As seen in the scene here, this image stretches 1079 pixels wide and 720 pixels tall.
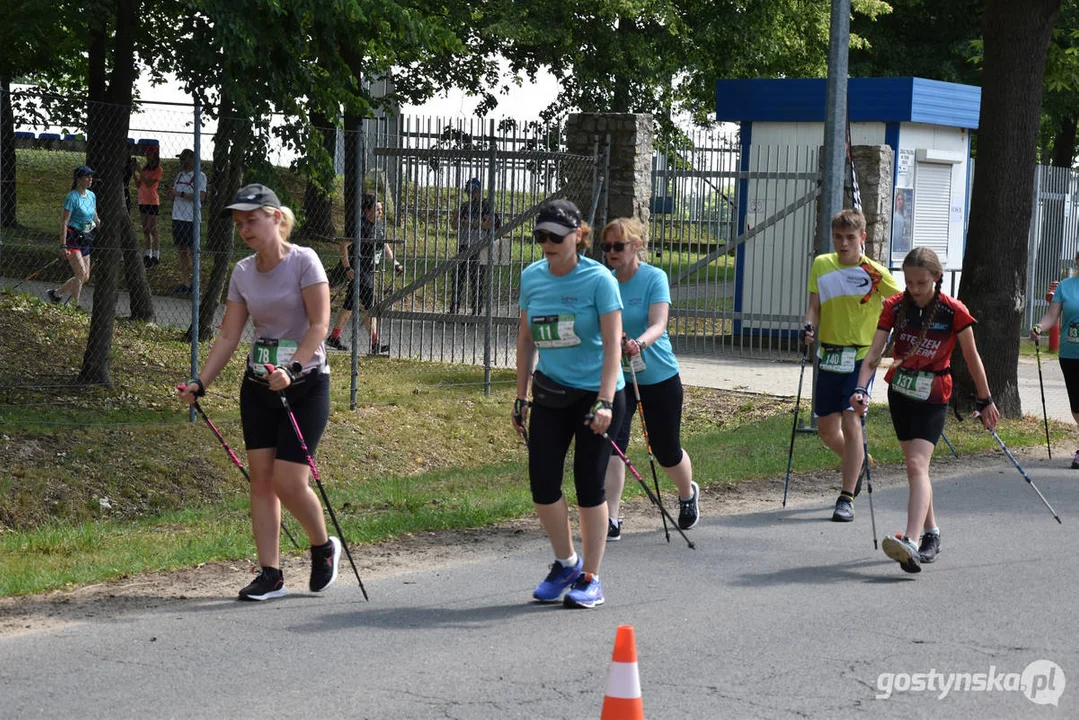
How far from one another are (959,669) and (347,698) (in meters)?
2.48

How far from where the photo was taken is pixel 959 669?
5875 millimetres

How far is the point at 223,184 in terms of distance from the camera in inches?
588

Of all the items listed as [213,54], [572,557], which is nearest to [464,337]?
[213,54]

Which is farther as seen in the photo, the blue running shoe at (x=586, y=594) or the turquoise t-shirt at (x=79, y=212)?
the turquoise t-shirt at (x=79, y=212)

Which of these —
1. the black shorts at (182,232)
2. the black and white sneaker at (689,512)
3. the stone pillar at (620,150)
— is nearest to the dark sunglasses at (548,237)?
the black and white sneaker at (689,512)

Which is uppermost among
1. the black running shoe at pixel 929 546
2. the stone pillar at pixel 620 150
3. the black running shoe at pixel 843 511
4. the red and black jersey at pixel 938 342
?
the stone pillar at pixel 620 150

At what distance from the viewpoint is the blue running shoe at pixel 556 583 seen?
6898 mm

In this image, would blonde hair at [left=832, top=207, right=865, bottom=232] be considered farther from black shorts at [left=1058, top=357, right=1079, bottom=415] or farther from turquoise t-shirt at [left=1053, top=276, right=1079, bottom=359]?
black shorts at [left=1058, top=357, right=1079, bottom=415]

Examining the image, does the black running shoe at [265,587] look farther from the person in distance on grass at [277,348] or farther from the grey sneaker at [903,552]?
the grey sneaker at [903,552]

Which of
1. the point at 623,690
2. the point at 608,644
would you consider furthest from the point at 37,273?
the point at 623,690

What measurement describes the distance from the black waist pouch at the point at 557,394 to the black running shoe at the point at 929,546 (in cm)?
244

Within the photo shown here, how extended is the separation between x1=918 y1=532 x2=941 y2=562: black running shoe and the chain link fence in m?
6.38

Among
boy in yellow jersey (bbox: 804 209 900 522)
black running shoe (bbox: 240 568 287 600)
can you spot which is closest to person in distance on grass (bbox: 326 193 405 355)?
boy in yellow jersey (bbox: 804 209 900 522)

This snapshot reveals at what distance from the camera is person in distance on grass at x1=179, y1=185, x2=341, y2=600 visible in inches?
254
